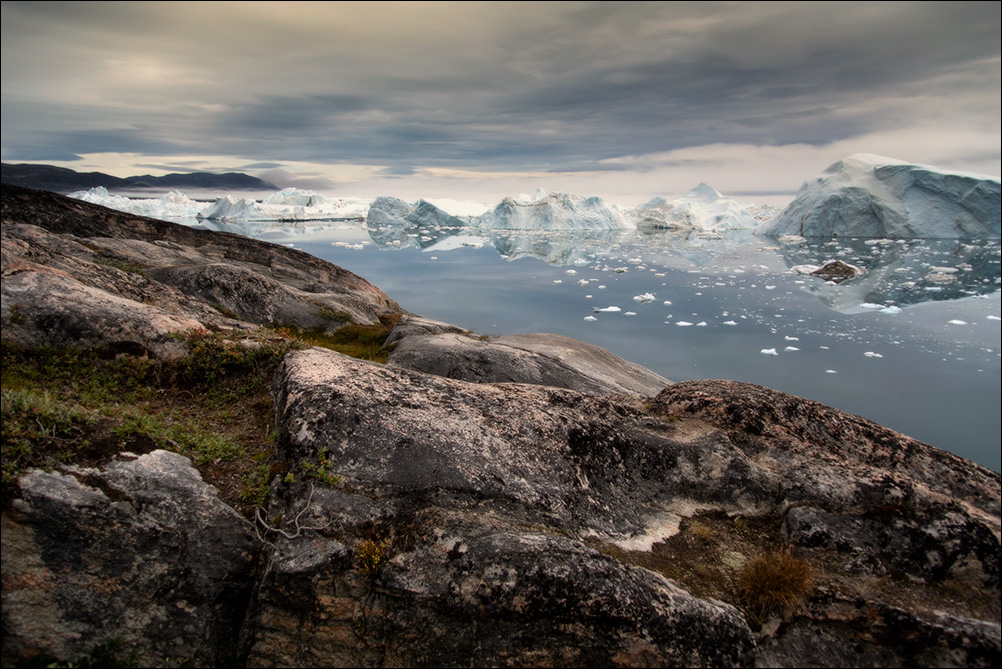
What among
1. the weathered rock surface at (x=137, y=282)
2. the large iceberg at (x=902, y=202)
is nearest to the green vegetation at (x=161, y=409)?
the weathered rock surface at (x=137, y=282)

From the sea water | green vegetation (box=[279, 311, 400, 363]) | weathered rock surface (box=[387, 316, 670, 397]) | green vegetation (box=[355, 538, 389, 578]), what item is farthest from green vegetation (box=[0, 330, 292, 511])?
the sea water

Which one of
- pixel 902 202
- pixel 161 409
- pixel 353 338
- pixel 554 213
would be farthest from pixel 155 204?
pixel 902 202

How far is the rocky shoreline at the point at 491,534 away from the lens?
5.65 meters

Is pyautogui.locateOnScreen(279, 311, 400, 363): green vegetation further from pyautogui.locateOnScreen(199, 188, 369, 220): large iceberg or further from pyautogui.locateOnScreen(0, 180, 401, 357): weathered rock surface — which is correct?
pyautogui.locateOnScreen(199, 188, 369, 220): large iceberg

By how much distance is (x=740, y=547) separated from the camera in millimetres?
7293

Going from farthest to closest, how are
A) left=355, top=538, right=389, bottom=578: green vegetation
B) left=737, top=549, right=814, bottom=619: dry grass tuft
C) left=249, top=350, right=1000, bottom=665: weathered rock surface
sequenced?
left=737, top=549, right=814, bottom=619: dry grass tuft → left=355, top=538, right=389, bottom=578: green vegetation → left=249, top=350, right=1000, bottom=665: weathered rock surface

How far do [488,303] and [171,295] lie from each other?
1832 inches

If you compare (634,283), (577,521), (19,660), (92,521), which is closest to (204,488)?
(92,521)

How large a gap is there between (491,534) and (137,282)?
41.2 feet

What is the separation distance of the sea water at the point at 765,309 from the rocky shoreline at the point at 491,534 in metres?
20.7

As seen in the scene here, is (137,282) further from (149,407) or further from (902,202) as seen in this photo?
(902,202)

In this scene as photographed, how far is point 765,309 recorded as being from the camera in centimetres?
5138

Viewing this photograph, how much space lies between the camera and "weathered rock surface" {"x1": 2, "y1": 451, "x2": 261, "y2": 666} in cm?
525

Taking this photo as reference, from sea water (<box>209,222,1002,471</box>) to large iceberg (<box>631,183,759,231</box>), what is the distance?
38560mm
